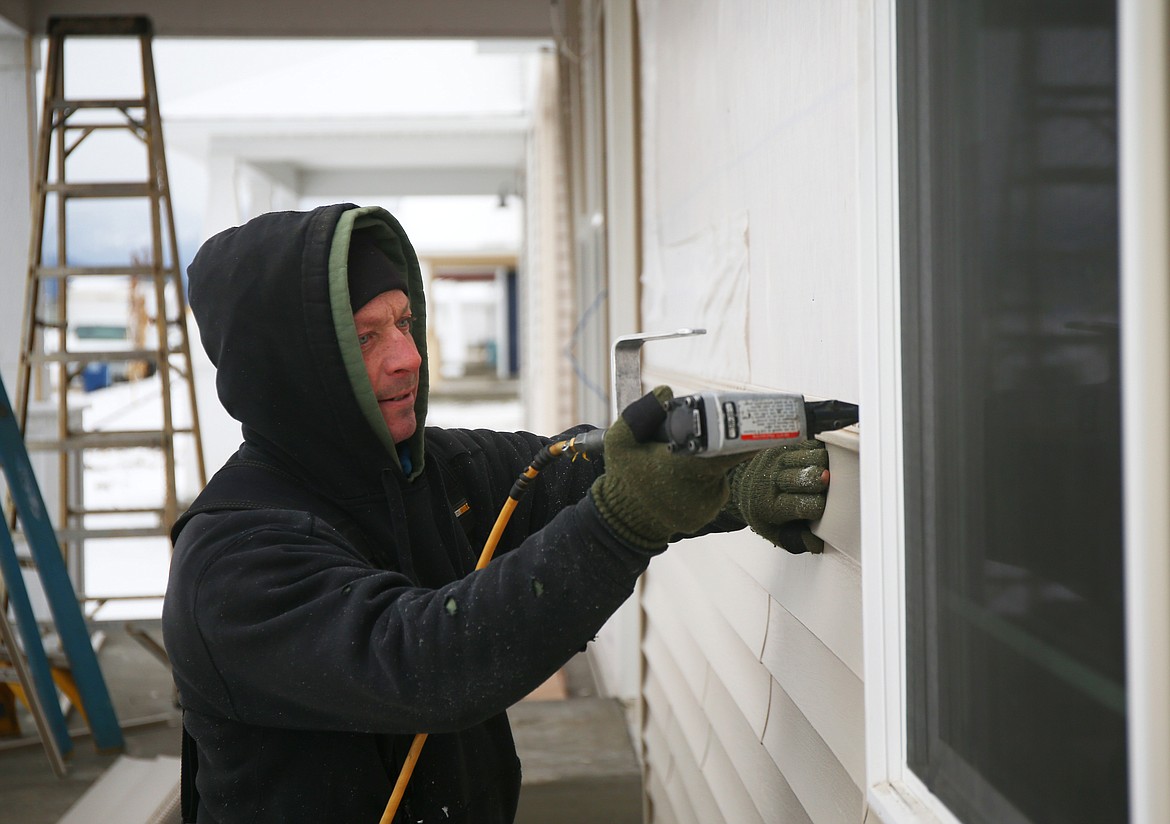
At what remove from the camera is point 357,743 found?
4.65ft

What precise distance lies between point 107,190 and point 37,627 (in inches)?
75.1

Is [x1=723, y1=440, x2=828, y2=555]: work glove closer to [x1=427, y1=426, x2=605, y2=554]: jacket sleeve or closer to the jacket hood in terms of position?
[x1=427, y1=426, x2=605, y2=554]: jacket sleeve

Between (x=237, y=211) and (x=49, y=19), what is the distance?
463cm

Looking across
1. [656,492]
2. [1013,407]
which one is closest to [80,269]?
[656,492]

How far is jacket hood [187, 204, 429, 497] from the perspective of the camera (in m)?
1.39

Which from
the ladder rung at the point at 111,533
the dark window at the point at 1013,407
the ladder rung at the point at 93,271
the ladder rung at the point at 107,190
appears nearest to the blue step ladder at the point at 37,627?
the ladder rung at the point at 111,533

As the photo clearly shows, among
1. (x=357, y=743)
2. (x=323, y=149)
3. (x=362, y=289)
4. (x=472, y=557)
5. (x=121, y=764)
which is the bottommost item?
(x=121, y=764)

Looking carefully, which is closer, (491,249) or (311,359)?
(311,359)

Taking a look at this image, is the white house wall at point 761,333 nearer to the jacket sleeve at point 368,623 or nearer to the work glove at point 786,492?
the work glove at point 786,492

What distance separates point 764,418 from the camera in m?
1.11

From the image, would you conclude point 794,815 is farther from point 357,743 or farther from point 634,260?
point 634,260

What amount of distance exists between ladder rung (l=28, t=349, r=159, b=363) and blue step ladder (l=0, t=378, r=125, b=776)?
73 centimetres

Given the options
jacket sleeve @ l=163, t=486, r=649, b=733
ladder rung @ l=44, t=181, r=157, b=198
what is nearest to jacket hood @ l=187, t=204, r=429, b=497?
jacket sleeve @ l=163, t=486, r=649, b=733

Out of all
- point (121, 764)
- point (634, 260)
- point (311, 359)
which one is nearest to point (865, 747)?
point (311, 359)
